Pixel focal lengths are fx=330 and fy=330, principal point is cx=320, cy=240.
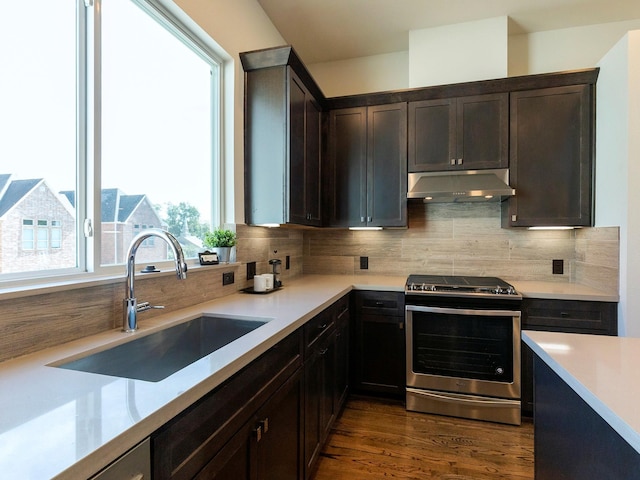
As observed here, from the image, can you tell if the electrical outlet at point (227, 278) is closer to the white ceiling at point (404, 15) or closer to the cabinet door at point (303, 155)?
the cabinet door at point (303, 155)

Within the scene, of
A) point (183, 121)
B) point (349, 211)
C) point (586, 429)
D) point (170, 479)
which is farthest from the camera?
point (349, 211)

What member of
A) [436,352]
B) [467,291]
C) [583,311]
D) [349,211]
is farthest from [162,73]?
[583,311]

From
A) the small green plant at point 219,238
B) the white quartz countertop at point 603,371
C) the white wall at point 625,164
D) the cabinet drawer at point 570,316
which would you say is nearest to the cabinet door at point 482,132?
the white wall at point 625,164

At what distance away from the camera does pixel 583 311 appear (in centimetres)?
229

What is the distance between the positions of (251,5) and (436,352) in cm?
294

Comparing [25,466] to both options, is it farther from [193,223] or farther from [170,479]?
[193,223]

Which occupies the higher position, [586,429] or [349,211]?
[349,211]

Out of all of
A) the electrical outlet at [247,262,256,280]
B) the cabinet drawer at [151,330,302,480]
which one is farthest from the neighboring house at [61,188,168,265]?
the cabinet drawer at [151,330,302,480]

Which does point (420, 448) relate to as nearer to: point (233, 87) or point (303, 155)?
point (303, 155)

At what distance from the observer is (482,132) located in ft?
8.84

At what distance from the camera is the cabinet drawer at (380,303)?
2596 millimetres

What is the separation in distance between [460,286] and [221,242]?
1.76m

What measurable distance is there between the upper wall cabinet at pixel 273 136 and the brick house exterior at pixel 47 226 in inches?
34.9

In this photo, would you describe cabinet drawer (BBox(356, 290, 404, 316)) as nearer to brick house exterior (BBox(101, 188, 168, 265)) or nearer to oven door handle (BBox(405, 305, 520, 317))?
oven door handle (BBox(405, 305, 520, 317))
